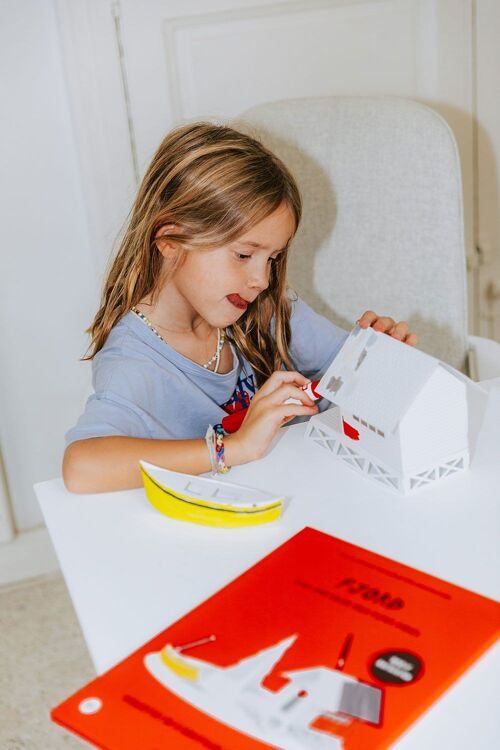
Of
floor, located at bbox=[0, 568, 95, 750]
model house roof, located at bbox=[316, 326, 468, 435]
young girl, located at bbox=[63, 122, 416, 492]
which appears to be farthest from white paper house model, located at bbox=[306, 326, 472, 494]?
floor, located at bbox=[0, 568, 95, 750]

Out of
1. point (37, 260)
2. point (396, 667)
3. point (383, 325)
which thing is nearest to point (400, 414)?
point (396, 667)

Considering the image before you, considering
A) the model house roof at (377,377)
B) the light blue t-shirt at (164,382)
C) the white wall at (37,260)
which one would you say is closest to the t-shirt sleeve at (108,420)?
the light blue t-shirt at (164,382)

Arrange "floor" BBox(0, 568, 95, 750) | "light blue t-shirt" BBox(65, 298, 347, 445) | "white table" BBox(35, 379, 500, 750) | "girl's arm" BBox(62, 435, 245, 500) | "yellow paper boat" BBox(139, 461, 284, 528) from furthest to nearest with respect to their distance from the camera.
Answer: "floor" BBox(0, 568, 95, 750) → "light blue t-shirt" BBox(65, 298, 347, 445) → "girl's arm" BBox(62, 435, 245, 500) → "yellow paper boat" BBox(139, 461, 284, 528) → "white table" BBox(35, 379, 500, 750)

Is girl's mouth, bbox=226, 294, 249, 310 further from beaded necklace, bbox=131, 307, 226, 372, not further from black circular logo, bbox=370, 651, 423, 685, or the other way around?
black circular logo, bbox=370, 651, 423, 685

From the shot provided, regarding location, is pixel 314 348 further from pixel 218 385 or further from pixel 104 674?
pixel 104 674

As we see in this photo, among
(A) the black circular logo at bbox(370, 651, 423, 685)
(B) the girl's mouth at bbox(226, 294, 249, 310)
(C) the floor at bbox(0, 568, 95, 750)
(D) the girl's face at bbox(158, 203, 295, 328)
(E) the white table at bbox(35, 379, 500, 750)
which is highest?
(D) the girl's face at bbox(158, 203, 295, 328)

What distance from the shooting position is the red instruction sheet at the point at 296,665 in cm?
52

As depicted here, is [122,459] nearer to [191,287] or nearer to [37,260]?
[191,287]

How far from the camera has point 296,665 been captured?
563 millimetres

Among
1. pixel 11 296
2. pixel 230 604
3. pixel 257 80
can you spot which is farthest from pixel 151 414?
pixel 257 80

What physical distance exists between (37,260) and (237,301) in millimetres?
639

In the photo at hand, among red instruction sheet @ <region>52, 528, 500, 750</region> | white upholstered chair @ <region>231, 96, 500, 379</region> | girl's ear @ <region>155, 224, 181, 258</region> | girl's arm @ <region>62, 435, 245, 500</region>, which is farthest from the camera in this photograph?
white upholstered chair @ <region>231, 96, 500, 379</region>

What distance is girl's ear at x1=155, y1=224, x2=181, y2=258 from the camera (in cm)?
112

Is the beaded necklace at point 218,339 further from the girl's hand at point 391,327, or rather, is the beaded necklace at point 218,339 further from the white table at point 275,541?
the white table at point 275,541
